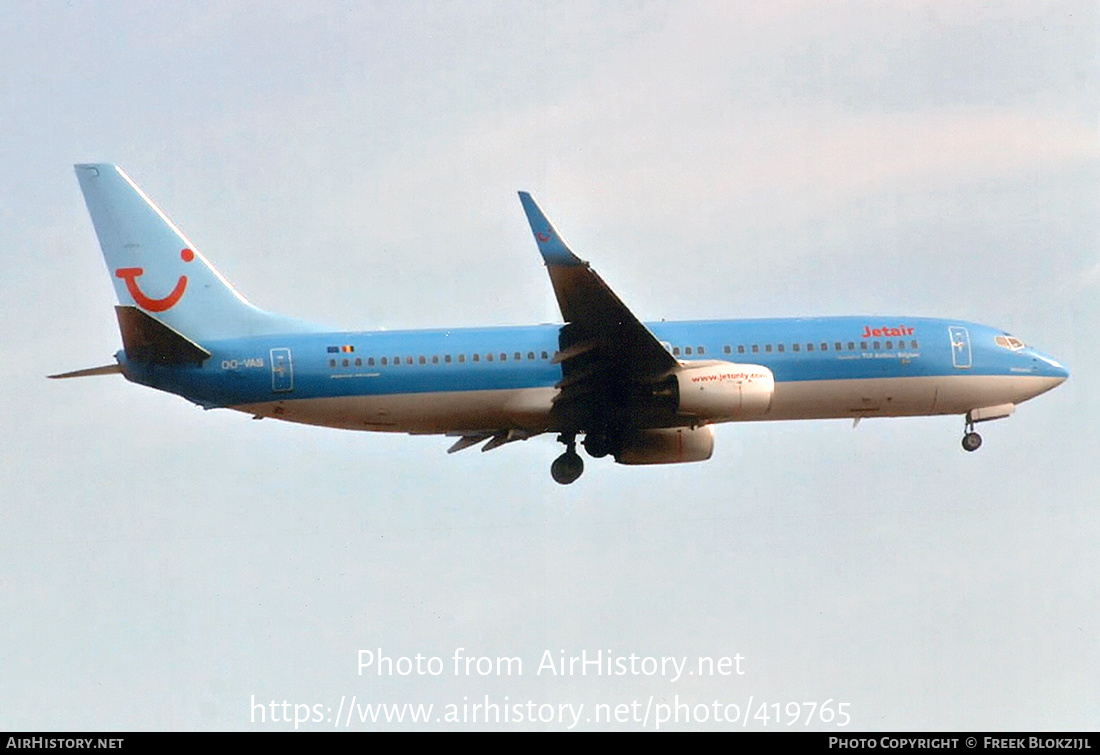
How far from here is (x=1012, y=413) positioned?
216ft

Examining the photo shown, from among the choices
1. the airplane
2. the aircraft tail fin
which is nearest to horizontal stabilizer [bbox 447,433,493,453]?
the airplane

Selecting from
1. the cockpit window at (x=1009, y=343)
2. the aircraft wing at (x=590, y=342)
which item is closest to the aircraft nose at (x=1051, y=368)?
the cockpit window at (x=1009, y=343)

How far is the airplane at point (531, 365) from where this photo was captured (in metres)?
59.4

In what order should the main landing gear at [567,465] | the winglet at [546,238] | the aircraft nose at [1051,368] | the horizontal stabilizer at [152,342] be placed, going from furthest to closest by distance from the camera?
the aircraft nose at [1051,368]
the main landing gear at [567,465]
the horizontal stabilizer at [152,342]
the winglet at [546,238]

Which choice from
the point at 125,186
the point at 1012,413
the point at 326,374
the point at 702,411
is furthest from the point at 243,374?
the point at 1012,413

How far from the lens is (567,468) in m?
63.5

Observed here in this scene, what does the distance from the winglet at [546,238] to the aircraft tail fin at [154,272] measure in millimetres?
9340

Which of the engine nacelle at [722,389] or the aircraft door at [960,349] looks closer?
the engine nacelle at [722,389]

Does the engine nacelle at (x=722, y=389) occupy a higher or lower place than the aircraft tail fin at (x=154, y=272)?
lower

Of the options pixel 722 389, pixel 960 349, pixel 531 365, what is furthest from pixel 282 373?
pixel 960 349

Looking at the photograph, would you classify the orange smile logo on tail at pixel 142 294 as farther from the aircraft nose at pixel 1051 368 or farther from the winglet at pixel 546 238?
the aircraft nose at pixel 1051 368
